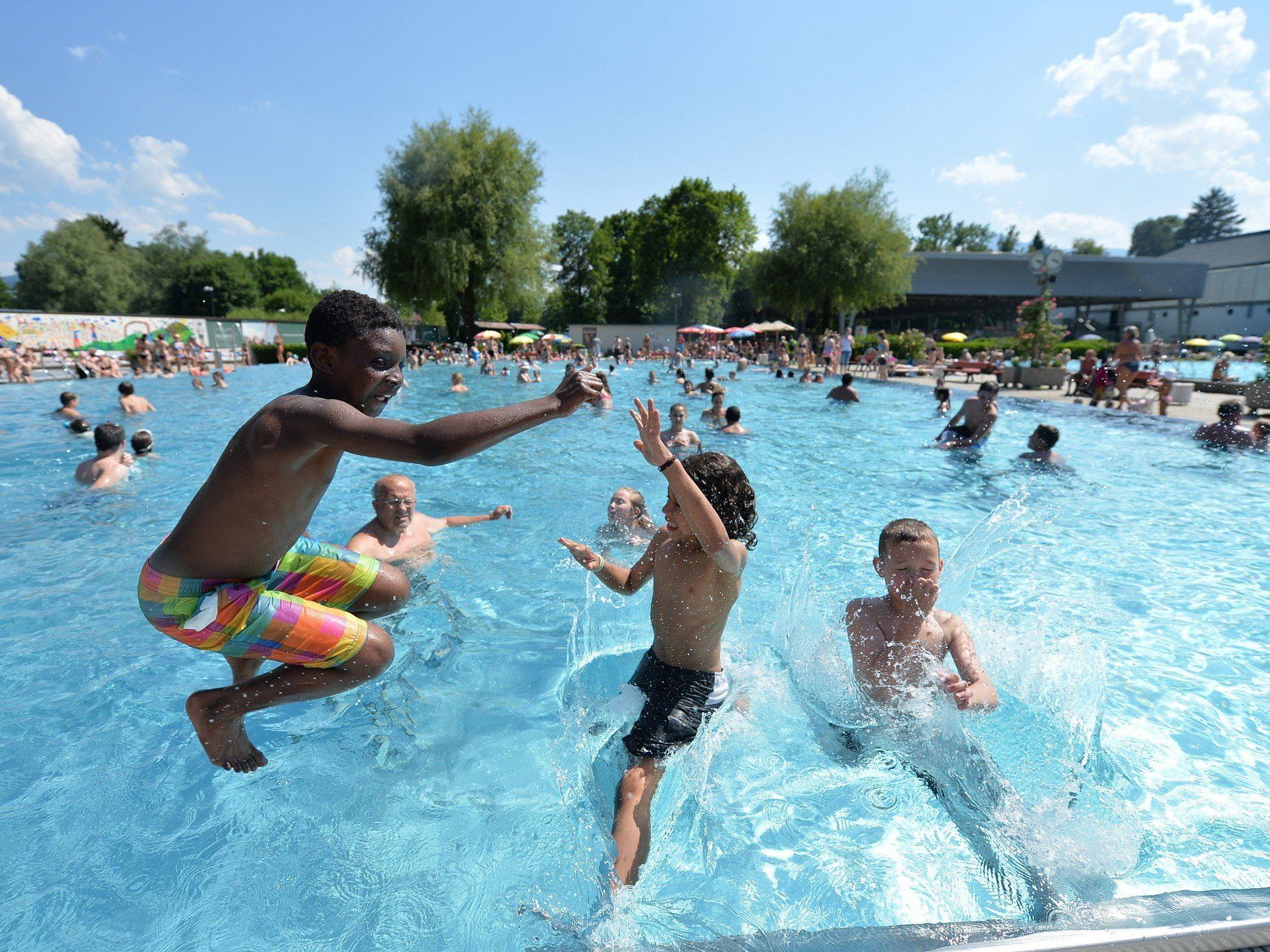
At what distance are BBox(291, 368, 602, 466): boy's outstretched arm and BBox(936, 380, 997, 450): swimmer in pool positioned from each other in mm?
10575

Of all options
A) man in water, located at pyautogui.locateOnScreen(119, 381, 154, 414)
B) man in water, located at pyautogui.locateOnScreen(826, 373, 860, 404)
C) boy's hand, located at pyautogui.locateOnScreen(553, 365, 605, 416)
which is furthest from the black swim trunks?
man in water, located at pyautogui.locateOnScreen(826, 373, 860, 404)

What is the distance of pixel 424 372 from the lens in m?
30.3

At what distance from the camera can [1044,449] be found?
976cm

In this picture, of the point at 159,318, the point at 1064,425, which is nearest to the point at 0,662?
the point at 1064,425

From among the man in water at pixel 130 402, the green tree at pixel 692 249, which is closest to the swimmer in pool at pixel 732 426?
the man in water at pixel 130 402

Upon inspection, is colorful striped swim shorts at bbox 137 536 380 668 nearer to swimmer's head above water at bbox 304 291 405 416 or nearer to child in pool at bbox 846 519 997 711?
swimmer's head above water at bbox 304 291 405 416

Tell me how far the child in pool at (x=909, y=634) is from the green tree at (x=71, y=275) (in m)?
75.3

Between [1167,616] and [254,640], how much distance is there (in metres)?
6.15

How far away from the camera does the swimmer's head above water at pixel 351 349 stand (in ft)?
7.45

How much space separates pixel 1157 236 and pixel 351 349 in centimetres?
14885

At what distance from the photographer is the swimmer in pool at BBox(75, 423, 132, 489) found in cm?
834

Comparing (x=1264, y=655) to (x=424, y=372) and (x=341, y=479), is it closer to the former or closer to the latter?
(x=341, y=479)

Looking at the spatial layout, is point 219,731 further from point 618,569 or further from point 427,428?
point 618,569

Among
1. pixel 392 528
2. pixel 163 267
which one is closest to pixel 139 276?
pixel 163 267
